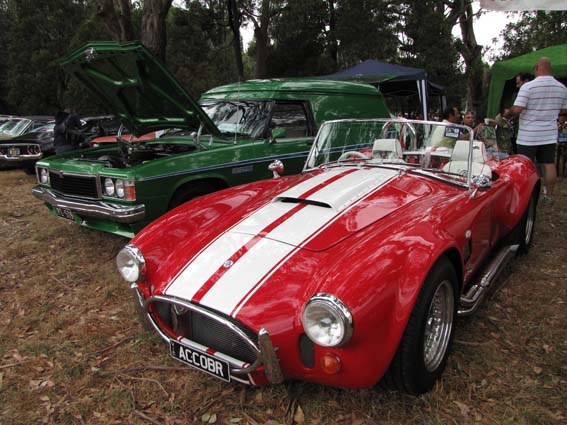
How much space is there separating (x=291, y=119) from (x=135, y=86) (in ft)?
6.24

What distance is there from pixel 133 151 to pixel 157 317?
2.89m

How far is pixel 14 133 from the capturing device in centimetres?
1096

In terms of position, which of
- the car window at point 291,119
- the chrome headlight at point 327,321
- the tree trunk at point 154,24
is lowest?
the chrome headlight at point 327,321

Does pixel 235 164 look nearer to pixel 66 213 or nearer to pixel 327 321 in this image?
pixel 66 213

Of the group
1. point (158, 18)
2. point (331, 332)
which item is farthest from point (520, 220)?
point (158, 18)

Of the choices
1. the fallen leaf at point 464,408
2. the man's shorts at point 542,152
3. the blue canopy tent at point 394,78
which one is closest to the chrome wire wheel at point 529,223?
the man's shorts at point 542,152

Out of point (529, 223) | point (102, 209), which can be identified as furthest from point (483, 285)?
point (102, 209)

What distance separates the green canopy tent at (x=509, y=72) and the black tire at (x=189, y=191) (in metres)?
8.14

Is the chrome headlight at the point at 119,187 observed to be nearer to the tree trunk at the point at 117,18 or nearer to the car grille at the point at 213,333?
the car grille at the point at 213,333

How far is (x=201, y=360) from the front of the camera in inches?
86.0

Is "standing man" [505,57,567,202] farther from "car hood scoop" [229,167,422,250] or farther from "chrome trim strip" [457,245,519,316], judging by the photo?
Result: "car hood scoop" [229,167,422,250]

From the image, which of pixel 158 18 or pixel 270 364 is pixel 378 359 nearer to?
pixel 270 364

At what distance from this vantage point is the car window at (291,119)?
5.34m

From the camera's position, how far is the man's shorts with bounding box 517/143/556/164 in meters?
5.37
